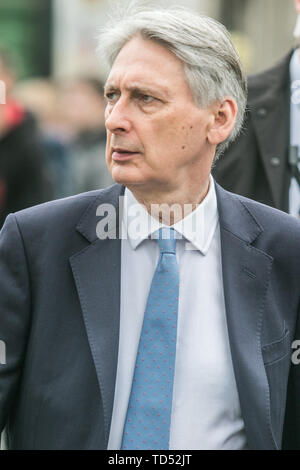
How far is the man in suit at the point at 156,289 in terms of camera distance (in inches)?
135

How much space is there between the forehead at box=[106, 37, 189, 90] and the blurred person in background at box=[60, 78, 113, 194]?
6.13 metres

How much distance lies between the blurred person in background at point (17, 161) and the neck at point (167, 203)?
4.48m

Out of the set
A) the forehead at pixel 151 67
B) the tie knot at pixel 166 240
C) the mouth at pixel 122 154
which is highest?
the forehead at pixel 151 67

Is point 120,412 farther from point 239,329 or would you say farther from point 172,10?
point 172,10

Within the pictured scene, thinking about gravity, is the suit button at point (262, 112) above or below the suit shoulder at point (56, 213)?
above

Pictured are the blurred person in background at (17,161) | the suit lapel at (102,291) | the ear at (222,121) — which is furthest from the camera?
the blurred person in background at (17,161)

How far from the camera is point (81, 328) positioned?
11.4ft

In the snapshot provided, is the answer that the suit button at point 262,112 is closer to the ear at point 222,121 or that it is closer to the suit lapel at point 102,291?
the ear at point 222,121

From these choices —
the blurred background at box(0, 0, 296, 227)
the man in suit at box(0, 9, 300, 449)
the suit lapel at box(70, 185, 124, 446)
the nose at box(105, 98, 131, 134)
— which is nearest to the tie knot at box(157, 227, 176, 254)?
the man in suit at box(0, 9, 300, 449)

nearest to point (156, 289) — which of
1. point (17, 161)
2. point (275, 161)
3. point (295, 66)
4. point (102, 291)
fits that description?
point (102, 291)

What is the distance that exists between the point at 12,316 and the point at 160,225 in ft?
1.96

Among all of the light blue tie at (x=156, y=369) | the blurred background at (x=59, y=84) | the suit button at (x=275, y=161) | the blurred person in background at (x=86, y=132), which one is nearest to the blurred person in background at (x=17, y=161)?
the blurred background at (x=59, y=84)

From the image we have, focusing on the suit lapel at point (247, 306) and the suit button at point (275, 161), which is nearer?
the suit lapel at point (247, 306)

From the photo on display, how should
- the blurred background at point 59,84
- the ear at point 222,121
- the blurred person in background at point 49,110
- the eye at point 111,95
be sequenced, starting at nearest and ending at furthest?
1. the eye at point 111,95
2. the ear at point 222,121
3. the blurred background at point 59,84
4. the blurred person in background at point 49,110
